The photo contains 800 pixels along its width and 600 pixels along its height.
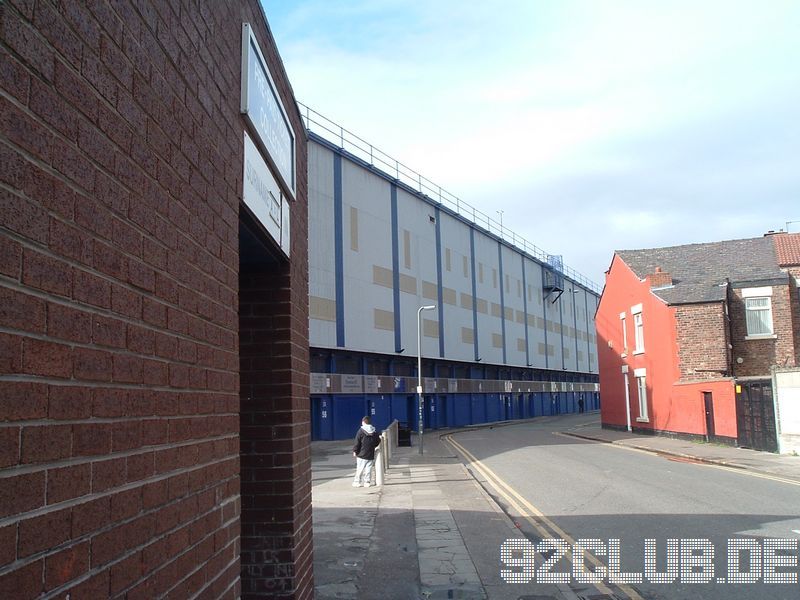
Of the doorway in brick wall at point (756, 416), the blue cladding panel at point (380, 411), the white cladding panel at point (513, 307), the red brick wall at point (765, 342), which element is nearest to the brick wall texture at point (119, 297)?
the doorway in brick wall at point (756, 416)

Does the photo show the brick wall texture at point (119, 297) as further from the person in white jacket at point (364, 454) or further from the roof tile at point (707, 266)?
the roof tile at point (707, 266)

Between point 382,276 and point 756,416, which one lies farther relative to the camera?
point 382,276

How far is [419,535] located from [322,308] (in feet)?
80.3

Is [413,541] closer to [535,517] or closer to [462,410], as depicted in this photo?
[535,517]

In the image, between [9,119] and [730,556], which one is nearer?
[9,119]

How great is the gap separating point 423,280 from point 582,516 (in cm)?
→ 3352

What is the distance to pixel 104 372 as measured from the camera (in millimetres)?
2189

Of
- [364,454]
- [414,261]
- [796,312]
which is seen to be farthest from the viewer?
[414,261]

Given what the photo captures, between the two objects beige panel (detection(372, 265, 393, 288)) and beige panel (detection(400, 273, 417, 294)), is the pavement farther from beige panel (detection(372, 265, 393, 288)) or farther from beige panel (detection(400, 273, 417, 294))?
beige panel (detection(400, 273, 417, 294))

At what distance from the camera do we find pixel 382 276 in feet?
132

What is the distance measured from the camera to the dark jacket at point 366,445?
54.9ft

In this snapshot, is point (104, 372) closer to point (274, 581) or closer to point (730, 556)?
point (274, 581)

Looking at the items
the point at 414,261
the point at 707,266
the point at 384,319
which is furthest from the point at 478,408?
the point at 707,266

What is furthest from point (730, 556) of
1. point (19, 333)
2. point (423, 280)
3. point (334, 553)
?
point (423, 280)
